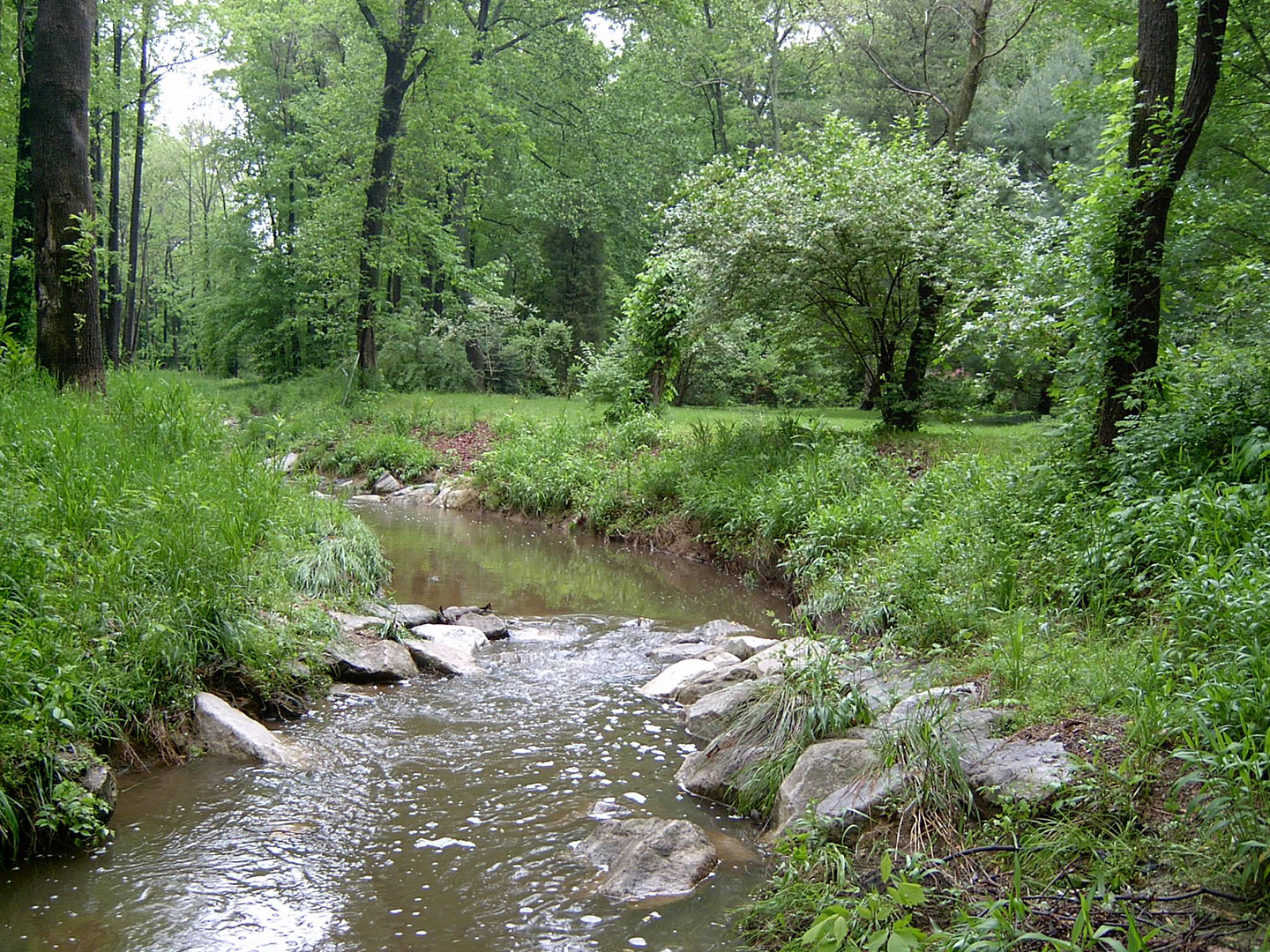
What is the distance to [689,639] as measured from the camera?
757 cm

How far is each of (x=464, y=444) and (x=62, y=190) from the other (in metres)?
9.49

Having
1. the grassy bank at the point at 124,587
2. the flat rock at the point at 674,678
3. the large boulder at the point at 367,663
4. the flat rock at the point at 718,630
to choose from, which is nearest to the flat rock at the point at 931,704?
the flat rock at the point at 674,678

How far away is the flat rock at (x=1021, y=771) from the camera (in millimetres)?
3475

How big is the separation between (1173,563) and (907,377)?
818 cm

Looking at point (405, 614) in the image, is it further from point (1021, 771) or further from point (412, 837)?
point (1021, 771)

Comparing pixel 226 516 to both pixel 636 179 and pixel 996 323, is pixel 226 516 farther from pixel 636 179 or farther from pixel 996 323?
pixel 636 179

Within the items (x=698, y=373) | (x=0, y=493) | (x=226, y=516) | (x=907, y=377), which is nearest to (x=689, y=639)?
(x=226, y=516)

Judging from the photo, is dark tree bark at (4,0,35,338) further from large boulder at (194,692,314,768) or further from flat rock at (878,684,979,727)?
flat rock at (878,684,979,727)

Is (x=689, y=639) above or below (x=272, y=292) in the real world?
Answer: below

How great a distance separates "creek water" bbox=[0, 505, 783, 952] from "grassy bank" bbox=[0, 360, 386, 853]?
0.36 meters

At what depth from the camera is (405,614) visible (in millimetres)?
7559

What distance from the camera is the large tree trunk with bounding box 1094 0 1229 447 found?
6145 millimetres

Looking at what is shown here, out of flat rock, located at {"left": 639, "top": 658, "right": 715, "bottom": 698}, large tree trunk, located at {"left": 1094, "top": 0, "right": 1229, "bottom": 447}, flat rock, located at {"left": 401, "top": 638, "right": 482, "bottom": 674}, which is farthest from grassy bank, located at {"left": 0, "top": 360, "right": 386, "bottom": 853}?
large tree trunk, located at {"left": 1094, "top": 0, "right": 1229, "bottom": 447}

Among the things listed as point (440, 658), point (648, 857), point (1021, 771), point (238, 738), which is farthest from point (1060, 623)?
point (238, 738)
